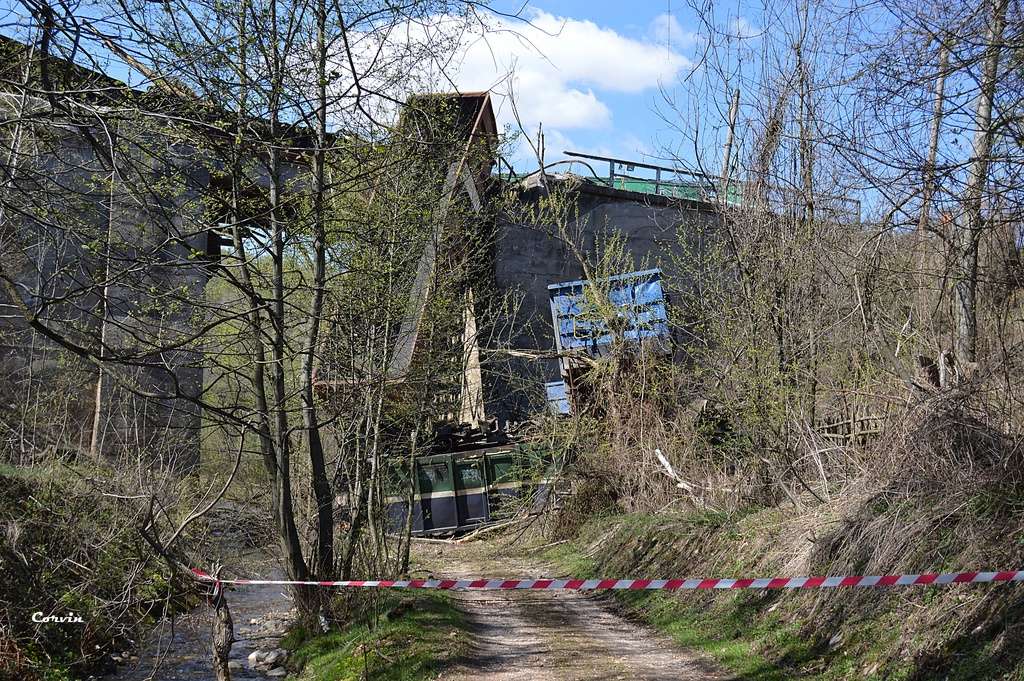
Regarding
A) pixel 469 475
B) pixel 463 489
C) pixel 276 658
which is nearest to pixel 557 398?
pixel 469 475

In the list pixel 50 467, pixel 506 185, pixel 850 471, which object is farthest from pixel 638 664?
pixel 506 185

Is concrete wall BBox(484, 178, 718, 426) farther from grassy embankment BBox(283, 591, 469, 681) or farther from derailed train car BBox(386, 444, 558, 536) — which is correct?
grassy embankment BBox(283, 591, 469, 681)

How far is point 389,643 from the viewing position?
10766mm

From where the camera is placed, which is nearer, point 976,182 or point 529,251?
point 976,182

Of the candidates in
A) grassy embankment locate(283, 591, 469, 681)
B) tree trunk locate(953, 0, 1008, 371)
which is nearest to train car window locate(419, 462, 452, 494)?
grassy embankment locate(283, 591, 469, 681)

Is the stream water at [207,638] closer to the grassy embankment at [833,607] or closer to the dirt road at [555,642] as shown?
the dirt road at [555,642]

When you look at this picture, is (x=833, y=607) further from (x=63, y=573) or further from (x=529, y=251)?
(x=529, y=251)

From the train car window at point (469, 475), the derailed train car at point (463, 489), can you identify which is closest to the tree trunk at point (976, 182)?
the derailed train car at point (463, 489)

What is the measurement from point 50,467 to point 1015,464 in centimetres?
1325

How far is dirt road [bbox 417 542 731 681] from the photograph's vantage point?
9609mm

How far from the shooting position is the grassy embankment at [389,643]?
1009cm

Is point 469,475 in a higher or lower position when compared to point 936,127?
lower

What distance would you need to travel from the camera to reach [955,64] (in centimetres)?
734

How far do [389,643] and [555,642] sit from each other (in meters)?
2.02
